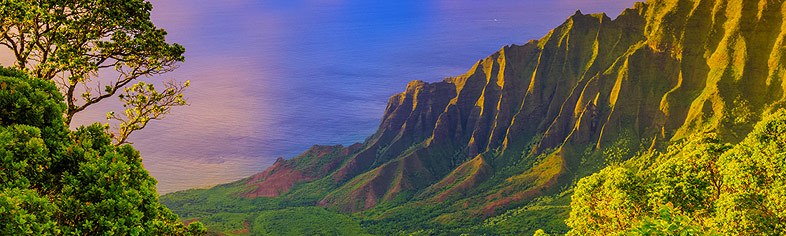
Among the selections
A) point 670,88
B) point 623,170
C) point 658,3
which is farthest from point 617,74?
point 623,170

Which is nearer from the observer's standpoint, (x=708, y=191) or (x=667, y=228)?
(x=667, y=228)

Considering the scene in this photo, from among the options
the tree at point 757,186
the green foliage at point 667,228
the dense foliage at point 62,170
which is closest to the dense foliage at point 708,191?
the tree at point 757,186

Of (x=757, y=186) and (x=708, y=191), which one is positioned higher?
(x=757, y=186)

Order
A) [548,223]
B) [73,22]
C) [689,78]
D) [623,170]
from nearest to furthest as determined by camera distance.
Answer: [73,22]
[623,170]
[548,223]
[689,78]

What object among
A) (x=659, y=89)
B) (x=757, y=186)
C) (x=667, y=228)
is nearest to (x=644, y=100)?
(x=659, y=89)

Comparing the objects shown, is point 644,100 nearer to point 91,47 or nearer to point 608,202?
point 608,202

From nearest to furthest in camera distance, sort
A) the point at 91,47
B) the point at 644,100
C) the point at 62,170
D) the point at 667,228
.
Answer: the point at 62,170, the point at 667,228, the point at 91,47, the point at 644,100

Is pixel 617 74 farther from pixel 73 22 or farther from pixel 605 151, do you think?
pixel 73 22
